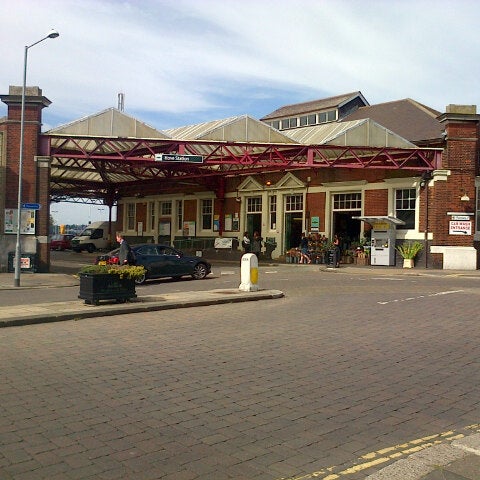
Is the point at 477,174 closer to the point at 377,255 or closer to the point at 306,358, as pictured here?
the point at 377,255

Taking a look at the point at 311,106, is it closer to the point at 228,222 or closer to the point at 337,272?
the point at 228,222

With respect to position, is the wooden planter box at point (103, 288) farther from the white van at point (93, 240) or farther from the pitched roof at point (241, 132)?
the white van at point (93, 240)

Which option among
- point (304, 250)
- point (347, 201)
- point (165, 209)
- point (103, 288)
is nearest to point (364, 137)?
point (347, 201)

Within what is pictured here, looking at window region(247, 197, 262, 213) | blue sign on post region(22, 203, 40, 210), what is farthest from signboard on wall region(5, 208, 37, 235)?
window region(247, 197, 262, 213)

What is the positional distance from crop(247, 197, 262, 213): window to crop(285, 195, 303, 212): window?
7.10ft

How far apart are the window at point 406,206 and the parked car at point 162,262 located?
1131 cm

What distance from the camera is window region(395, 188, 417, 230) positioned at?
27.2 m

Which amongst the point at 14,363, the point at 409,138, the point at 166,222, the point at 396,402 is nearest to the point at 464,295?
the point at 396,402

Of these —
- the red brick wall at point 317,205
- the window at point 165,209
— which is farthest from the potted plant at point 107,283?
the window at point 165,209

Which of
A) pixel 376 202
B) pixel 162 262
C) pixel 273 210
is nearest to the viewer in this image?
pixel 162 262

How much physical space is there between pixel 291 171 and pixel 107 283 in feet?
69.9

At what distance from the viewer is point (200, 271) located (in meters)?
21.7

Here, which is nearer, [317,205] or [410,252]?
[410,252]

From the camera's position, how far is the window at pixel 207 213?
38.2 meters
